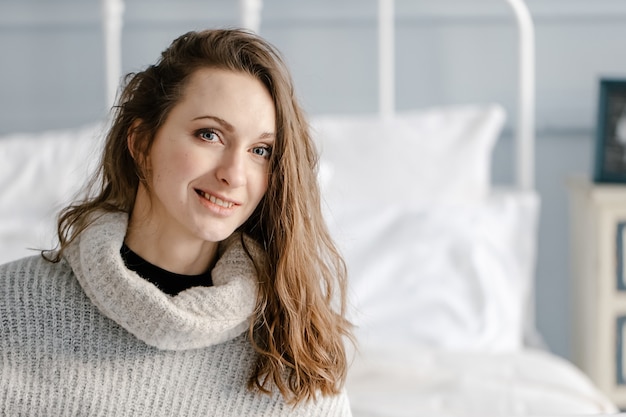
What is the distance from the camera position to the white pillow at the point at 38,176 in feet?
7.01

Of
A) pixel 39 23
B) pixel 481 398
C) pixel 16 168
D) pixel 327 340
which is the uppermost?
pixel 39 23

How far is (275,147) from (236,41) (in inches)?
5.1

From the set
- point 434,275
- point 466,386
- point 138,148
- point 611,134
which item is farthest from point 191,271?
point 611,134

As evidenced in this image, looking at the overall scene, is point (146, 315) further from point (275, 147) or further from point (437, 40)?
point (437, 40)

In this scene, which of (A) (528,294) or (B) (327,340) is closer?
(B) (327,340)

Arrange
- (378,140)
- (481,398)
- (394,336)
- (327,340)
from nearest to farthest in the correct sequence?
(327,340) < (481,398) < (394,336) < (378,140)

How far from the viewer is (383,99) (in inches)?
99.9

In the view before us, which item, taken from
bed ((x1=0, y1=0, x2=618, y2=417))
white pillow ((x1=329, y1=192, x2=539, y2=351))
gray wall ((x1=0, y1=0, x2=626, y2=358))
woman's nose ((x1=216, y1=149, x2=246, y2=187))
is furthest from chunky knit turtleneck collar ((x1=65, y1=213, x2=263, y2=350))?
gray wall ((x1=0, y1=0, x2=626, y2=358))

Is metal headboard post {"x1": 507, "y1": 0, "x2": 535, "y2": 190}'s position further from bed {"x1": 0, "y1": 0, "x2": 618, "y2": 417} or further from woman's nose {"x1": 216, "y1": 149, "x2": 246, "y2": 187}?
woman's nose {"x1": 216, "y1": 149, "x2": 246, "y2": 187}

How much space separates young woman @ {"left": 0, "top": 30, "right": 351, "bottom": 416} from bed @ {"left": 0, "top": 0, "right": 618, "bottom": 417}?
23.8 inches

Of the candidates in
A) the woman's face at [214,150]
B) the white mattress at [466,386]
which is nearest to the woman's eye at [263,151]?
Result: the woman's face at [214,150]

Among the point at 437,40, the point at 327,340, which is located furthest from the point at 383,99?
the point at 327,340

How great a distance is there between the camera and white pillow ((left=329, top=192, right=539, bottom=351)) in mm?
2127

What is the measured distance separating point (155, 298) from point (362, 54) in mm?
1598
